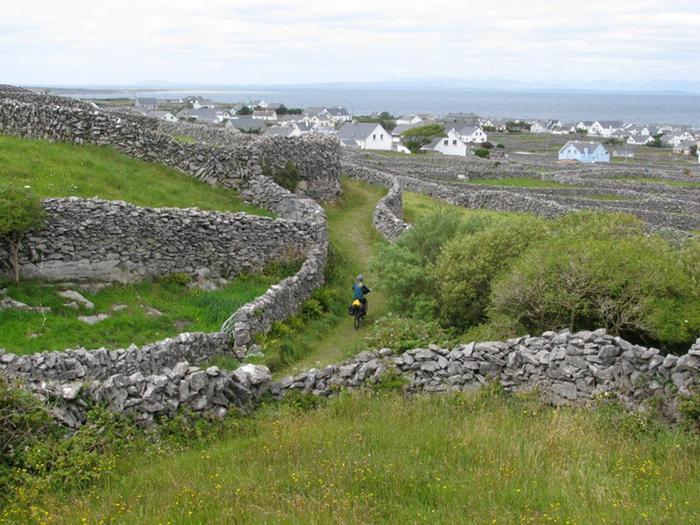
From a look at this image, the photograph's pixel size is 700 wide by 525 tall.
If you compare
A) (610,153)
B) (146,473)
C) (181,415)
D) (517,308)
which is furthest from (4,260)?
(610,153)

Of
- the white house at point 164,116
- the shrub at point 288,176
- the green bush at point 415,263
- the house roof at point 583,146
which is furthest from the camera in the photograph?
the house roof at point 583,146

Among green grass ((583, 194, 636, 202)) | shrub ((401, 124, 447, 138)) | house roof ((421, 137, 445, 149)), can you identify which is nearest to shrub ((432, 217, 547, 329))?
green grass ((583, 194, 636, 202))

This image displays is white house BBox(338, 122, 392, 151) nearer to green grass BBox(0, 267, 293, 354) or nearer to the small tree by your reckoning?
green grass BBox(0, 267, 293, 354)

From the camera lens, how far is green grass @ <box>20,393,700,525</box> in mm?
9070

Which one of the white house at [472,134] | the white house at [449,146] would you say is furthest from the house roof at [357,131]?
the white house at [472,134]

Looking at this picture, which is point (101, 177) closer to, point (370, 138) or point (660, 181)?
point (660, 181)

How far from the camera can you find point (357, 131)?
490 ft

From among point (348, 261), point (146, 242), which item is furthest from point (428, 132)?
point (146, 242)

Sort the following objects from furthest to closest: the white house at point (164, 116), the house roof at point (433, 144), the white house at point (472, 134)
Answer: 1. the white house at point (472, 134)
2. the house roof at point (433, 144)
3. the white house at point (164, 116)

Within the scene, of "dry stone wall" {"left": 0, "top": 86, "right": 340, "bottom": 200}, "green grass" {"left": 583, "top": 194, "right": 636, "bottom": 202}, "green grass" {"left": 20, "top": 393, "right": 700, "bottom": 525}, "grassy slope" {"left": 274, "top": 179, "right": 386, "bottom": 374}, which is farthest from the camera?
"green grass" {"left": 583, "top": 194, "right": 636, "bottom": 202}

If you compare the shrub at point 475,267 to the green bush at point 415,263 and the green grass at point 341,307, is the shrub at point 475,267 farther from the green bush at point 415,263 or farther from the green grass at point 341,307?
the green grass at point 341,307

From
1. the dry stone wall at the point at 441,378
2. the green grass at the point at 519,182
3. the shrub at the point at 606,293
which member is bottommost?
the green grass at the point at 519,182

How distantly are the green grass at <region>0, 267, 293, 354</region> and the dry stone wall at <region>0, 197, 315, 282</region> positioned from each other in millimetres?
646

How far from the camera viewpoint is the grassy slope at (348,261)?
62.8ft
